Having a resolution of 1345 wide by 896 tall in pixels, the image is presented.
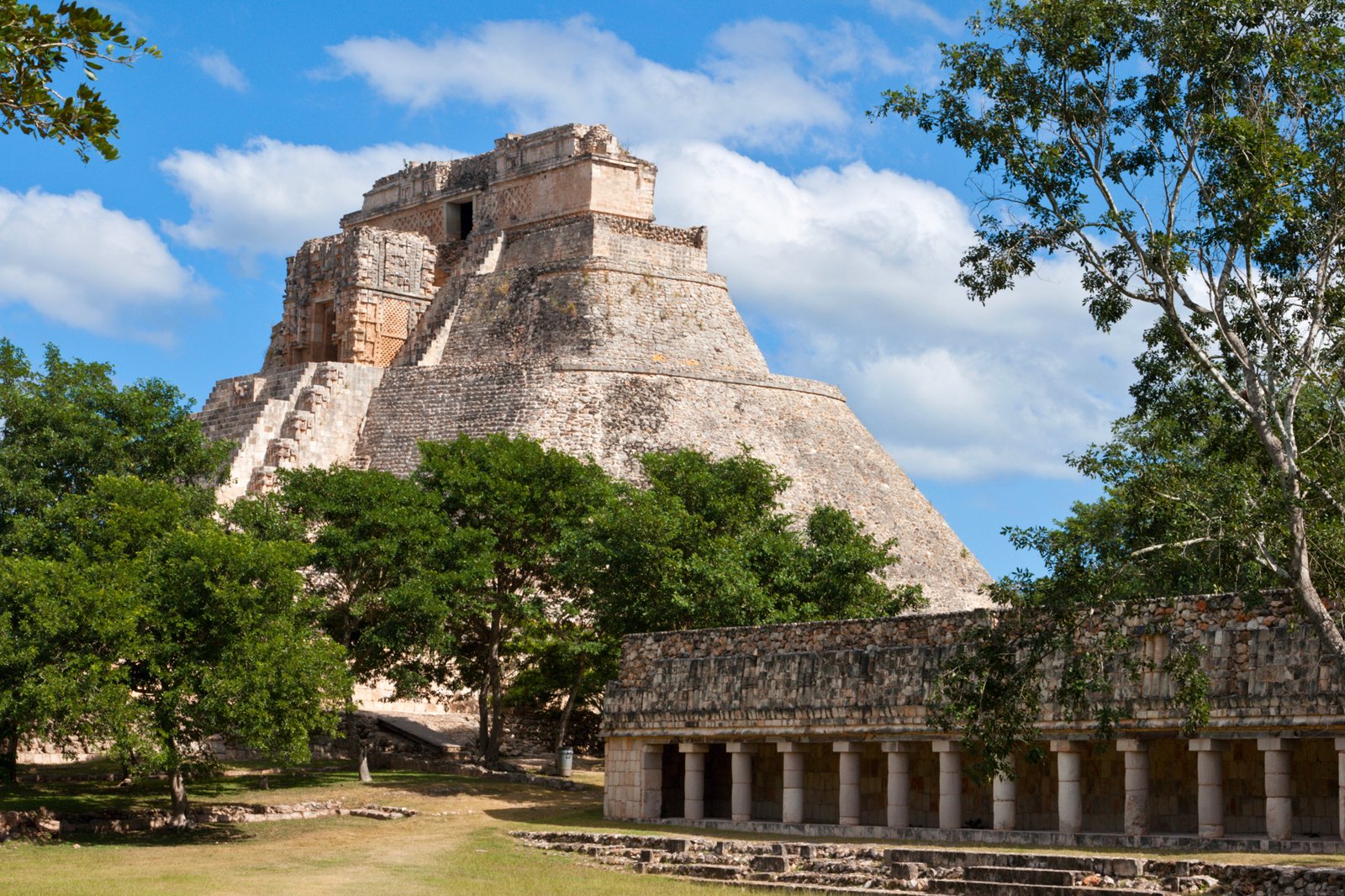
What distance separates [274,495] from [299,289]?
23969 mm

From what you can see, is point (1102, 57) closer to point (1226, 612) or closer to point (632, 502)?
point (1226, 612)

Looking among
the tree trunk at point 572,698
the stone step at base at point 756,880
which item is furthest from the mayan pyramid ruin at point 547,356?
the stone step at base at point 756,880

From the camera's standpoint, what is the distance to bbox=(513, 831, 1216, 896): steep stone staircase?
17.0 m

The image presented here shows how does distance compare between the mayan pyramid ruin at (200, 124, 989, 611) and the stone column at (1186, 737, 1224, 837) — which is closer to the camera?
the stone column at (1186, 737, 1224, 837)

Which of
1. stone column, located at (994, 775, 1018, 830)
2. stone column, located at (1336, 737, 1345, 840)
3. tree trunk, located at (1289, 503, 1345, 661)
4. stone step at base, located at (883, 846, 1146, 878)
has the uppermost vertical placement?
tree trunk, located at (1289, 503, 1345, 661)

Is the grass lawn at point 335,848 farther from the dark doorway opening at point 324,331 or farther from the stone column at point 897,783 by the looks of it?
the dark doorway opening at point 324,331

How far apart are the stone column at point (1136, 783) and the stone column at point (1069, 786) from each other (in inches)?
27.4

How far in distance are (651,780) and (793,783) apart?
292 cm

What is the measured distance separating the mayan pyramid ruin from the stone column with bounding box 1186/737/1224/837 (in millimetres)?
25469

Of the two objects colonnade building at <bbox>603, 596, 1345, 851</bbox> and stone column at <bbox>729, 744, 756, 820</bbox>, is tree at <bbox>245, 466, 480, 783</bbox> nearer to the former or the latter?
colonnade building at <bbox>603, 596, 1345, 851</bbox>

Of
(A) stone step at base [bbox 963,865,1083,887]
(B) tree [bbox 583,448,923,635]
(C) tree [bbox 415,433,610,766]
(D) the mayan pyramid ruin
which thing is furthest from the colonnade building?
(D) the mayan pyramid ruin

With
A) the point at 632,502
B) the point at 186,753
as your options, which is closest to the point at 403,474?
the point at 632,502

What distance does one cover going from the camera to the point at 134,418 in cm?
3675

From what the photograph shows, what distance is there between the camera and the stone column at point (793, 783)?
80.9ft
